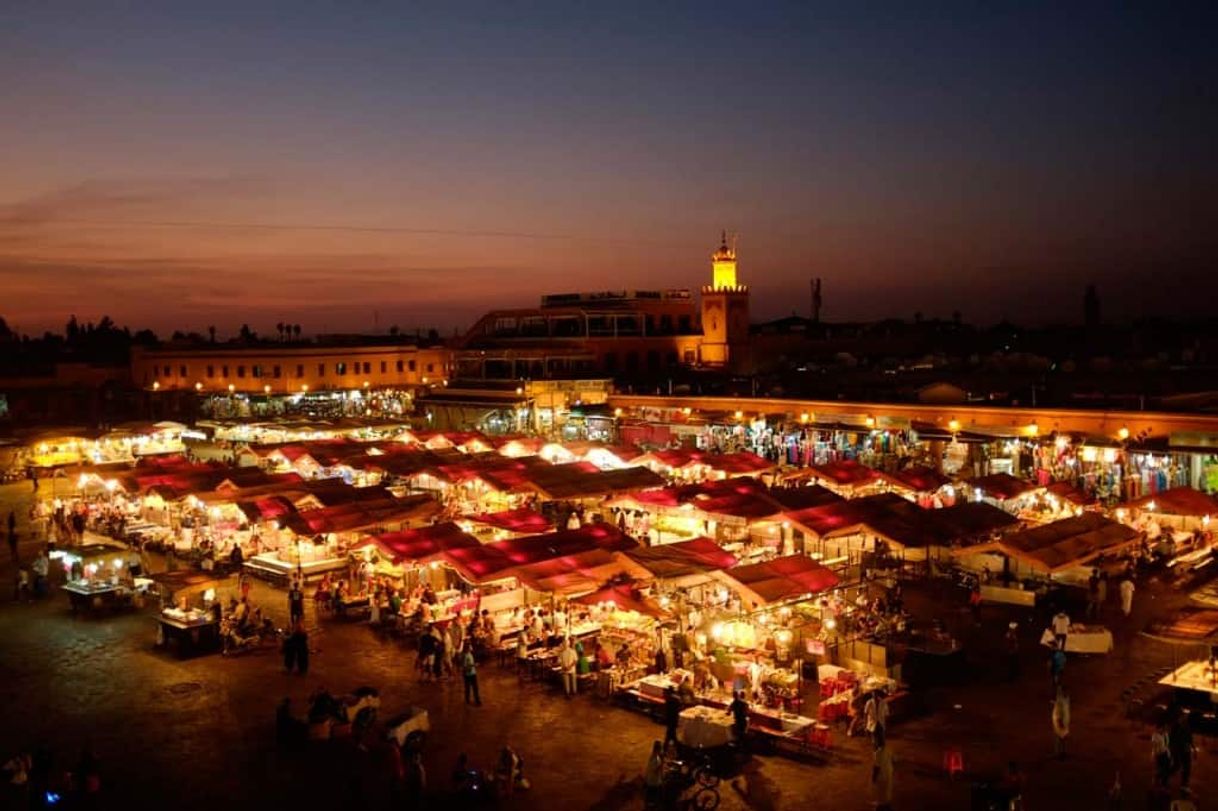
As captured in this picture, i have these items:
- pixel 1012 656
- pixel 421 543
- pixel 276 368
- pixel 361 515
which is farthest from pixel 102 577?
pixel 276 368

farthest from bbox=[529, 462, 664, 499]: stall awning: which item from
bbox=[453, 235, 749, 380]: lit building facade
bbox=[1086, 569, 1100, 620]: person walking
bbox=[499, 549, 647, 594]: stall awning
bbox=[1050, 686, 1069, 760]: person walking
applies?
bbox=[453, 235, 749, 380]: lit building facade

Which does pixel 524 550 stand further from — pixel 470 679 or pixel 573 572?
pixel 470 679

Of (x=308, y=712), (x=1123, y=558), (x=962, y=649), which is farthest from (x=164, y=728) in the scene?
(x=1123, y=558)

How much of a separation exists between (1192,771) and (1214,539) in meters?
10.6

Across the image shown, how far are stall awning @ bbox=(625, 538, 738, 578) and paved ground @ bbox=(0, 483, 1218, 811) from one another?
235 cm

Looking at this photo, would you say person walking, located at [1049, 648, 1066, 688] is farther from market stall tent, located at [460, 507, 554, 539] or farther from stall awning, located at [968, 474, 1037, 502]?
market stall tent, located at [460, 507, 554, 539]

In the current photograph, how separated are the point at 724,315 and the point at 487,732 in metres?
42.8

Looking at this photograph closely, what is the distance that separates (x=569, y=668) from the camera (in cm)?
1346

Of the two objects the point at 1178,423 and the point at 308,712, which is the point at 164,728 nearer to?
the point at 308,712

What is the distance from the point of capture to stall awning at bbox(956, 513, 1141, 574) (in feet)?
51.7

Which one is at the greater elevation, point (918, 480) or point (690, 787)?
point (918, 480)

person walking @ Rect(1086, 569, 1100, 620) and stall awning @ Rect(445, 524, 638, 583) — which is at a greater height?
stall awning @ Rect(445, 524, 638, 583)

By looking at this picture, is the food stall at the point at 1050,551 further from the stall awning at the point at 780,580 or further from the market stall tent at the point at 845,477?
the market stall tent at the point at 845,477

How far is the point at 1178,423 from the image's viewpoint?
24.2 metres
